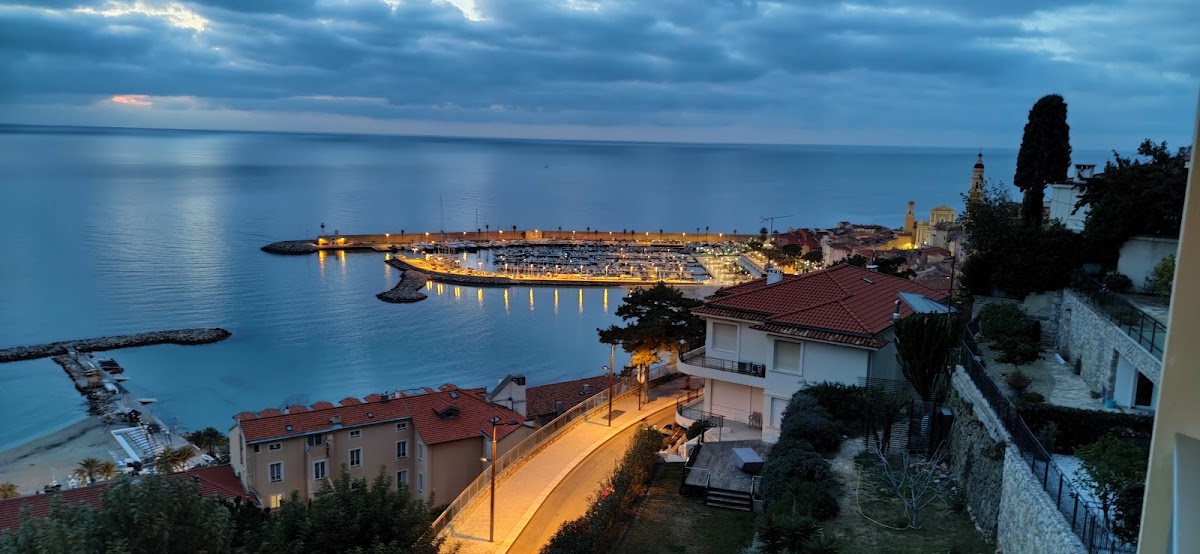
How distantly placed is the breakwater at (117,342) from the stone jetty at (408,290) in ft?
44.3

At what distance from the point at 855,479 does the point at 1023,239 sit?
7630mm

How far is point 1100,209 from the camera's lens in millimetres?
16297

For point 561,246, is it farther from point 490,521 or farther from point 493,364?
point 490,521

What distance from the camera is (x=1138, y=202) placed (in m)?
15.6

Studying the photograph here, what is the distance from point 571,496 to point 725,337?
21.1ft

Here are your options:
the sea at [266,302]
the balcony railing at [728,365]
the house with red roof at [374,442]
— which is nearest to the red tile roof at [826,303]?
the balcony railing at [728,365]

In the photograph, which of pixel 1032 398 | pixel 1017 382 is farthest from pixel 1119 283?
pixel 1032 398

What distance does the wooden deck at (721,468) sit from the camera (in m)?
15.3

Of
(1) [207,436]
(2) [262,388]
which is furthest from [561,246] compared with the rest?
(1) [207,436]

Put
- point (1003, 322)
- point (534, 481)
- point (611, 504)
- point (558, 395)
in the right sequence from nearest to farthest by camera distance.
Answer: point (611, 504), point (1003, 322), point (534, 481), point (558, 395)

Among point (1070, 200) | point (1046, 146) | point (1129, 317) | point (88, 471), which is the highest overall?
point (1046, 146)

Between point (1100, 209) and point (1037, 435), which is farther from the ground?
point (1100, 209)

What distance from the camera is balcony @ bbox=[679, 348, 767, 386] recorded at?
1945 cm

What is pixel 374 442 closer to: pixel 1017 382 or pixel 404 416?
pixel 404 416
